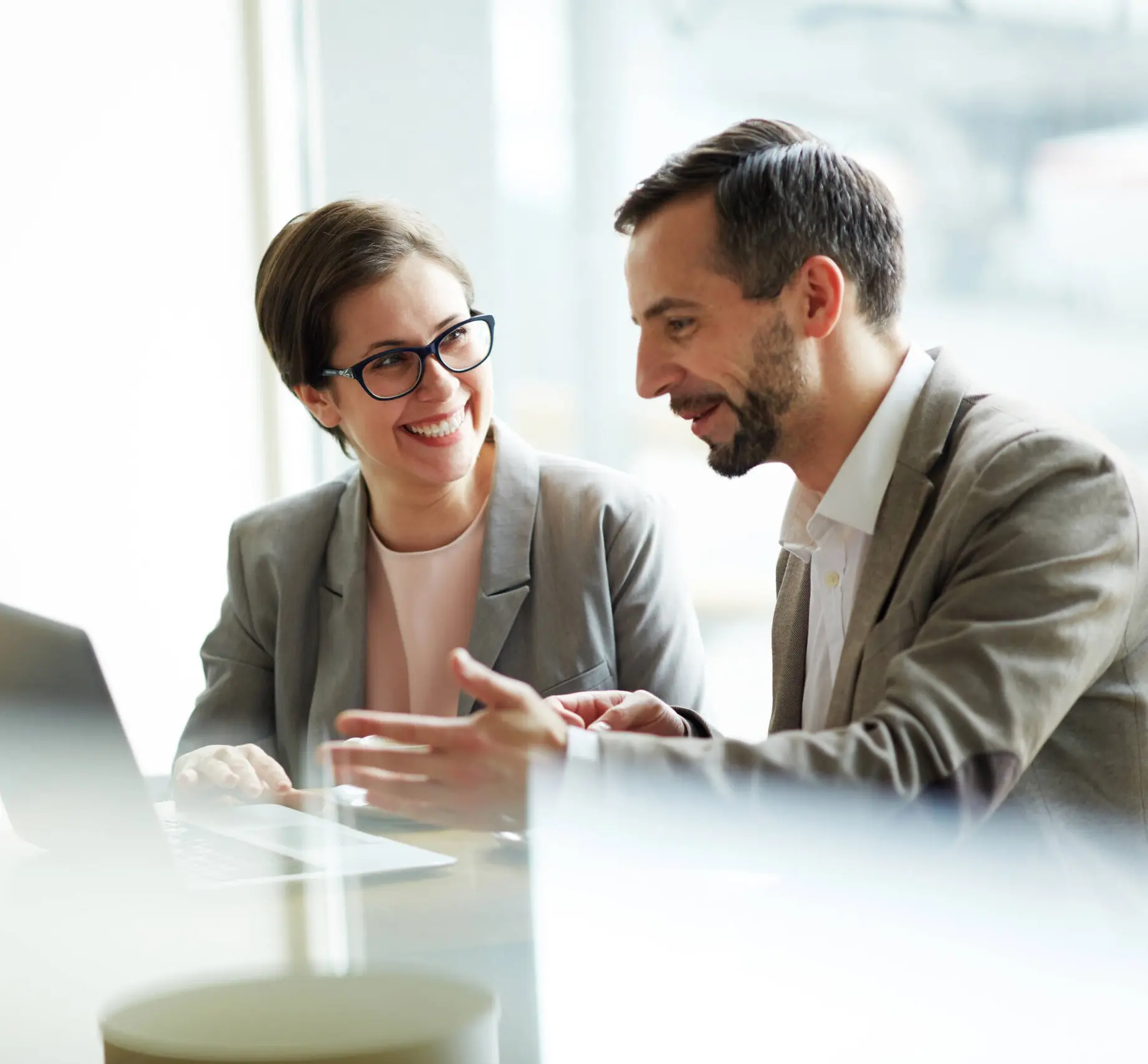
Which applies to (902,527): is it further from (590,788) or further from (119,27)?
(119,27)

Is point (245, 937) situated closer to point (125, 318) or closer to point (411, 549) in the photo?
point (411, 549)

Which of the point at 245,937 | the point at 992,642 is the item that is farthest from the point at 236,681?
the point at 992,642

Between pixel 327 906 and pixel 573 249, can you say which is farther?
pixel 573 249

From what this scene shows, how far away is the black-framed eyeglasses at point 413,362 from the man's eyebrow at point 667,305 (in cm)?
52

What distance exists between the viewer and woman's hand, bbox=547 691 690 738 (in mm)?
1475

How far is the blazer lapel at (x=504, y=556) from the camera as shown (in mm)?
1920

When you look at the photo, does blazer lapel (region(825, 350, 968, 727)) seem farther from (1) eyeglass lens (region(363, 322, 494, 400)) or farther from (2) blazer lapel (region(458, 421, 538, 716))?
(1) eyeglass lens (region(363, 322, 494, 400))

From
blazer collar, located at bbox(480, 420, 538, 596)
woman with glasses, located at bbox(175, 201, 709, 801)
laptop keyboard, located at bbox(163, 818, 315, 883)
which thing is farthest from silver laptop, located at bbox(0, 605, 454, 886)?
blazer collar, located at bbox(480, 420, 538, 596)

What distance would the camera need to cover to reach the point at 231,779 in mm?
1626

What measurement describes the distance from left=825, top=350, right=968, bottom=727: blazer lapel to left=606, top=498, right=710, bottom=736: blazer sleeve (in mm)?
570

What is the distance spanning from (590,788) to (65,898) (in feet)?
1.91

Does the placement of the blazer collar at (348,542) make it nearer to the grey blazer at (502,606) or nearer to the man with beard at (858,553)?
the grey blazer at (502,606)

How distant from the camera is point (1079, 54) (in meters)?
2.58

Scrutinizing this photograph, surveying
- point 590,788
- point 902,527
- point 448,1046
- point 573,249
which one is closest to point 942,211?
point 573,249
